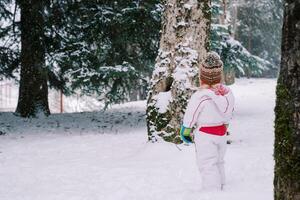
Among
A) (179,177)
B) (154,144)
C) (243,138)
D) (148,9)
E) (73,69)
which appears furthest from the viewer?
(73,69)

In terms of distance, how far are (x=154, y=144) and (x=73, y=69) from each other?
5866 mm

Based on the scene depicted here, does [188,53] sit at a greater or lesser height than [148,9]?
lesser

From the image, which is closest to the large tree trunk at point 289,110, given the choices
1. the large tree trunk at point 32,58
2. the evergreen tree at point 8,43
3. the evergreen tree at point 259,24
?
the large tree trunk at point 32,58

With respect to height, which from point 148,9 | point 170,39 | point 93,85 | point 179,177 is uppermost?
point 148,9

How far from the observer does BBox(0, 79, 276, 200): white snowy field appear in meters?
5.14

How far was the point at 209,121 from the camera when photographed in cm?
455

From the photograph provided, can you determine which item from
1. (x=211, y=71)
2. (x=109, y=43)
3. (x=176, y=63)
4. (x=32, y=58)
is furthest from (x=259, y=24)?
(x=211, y=71)

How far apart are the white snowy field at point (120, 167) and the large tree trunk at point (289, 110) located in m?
1.34

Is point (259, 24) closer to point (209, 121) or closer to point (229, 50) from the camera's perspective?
point (229, 50)

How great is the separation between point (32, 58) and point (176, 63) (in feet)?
24.6

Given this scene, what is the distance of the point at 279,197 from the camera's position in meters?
3.03

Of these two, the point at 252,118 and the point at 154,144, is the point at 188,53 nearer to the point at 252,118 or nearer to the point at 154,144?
the point at 154,144

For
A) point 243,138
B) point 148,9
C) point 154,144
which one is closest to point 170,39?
point 154,144

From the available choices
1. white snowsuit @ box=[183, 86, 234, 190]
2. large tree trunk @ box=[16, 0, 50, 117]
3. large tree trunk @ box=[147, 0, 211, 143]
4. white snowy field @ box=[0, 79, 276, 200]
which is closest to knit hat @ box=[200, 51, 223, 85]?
white snowsuit @ box=[183, 86, 234, 190]
